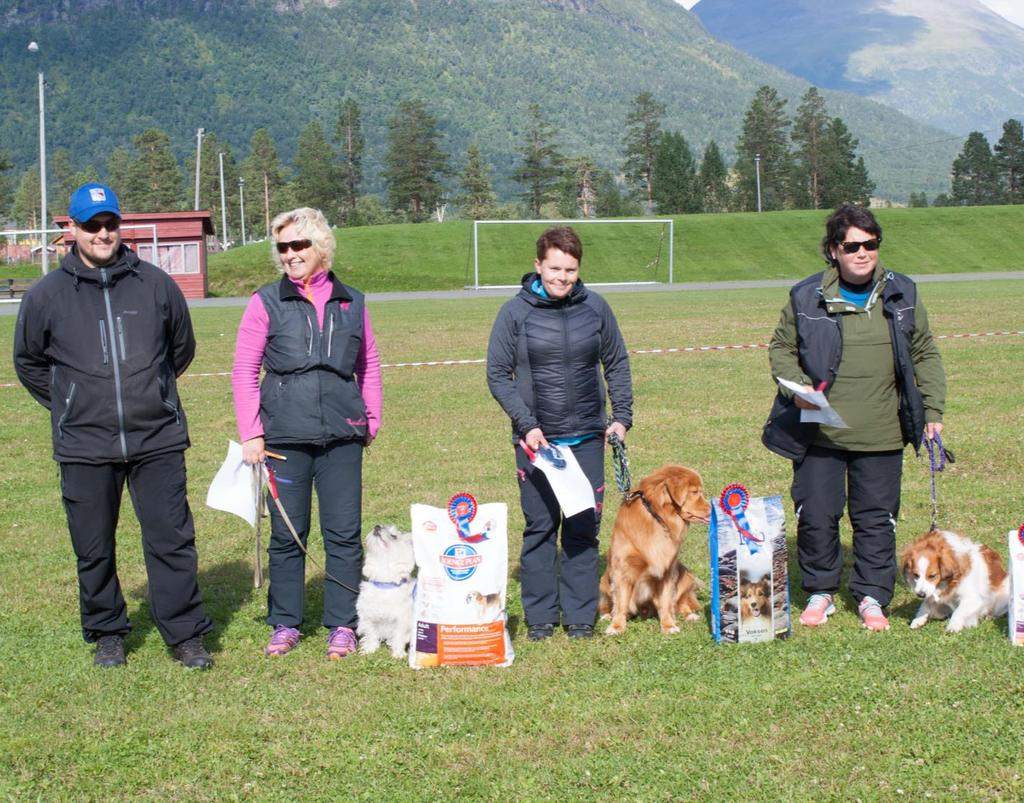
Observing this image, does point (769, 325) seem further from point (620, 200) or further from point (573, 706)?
point (620, 200)

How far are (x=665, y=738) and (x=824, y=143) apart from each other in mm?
99500

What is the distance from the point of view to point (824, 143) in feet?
316

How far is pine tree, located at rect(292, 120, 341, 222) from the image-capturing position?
97000 millimetres

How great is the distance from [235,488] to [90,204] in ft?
4.52

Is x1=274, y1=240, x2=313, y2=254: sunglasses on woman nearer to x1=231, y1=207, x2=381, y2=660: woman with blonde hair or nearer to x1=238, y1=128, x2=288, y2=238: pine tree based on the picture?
x1=231, y1=207, x2=381, y2=660: woman with blonde hair

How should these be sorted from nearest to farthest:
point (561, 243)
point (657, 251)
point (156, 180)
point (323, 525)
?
point (561, 243) → point (323, 525) → point (657, 251) → point (156, 180)

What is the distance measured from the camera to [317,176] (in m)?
97.1

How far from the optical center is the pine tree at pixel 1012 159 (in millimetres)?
94562

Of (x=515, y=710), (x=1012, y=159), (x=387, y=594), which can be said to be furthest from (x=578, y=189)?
(x=515, y=710)

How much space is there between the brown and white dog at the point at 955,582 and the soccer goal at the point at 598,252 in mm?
43057

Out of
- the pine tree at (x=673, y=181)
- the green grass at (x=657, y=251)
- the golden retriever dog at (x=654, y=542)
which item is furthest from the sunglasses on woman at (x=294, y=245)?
the pine tree at (x=673, y=181)

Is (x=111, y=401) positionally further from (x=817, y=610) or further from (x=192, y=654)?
(x=817, y=610)

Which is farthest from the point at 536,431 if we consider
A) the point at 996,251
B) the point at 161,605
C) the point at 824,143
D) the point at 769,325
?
the point at 824,143

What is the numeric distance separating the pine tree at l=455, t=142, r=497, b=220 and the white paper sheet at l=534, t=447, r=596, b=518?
8298cm
